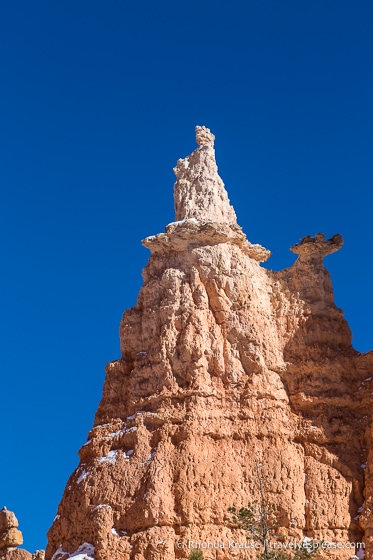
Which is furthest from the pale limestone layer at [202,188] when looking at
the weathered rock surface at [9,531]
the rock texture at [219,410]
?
the weathered rock surface at [9,531]

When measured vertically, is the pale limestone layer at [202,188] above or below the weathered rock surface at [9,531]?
above

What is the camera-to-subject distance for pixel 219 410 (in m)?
52.4

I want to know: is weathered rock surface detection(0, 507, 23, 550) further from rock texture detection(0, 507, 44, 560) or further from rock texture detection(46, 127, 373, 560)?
rock texture detection(46, 127, 373, 560)

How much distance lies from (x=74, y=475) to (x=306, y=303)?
600 inches

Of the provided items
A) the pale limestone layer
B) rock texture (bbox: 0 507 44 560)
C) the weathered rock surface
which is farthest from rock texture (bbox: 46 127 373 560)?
the weathered rock surface

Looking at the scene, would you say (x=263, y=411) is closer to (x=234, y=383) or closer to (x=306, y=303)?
(x=234, y=383)

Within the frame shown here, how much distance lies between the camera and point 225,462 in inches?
1988

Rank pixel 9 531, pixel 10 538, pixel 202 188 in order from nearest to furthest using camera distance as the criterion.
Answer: pixel 10 538 → pixel 9 531 → pixel 202 188

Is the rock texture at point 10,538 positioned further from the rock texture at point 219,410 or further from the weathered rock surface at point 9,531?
the rock texture at point 219,410

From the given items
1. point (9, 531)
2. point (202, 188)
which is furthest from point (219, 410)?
point (202, 188)

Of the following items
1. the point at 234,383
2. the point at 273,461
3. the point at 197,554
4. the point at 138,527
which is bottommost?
the point at 197,554

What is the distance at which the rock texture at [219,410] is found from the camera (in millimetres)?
49062

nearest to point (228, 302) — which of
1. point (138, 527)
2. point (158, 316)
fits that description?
point (158, 316)

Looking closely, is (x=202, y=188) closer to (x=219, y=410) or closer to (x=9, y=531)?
(x=219, y=410)
